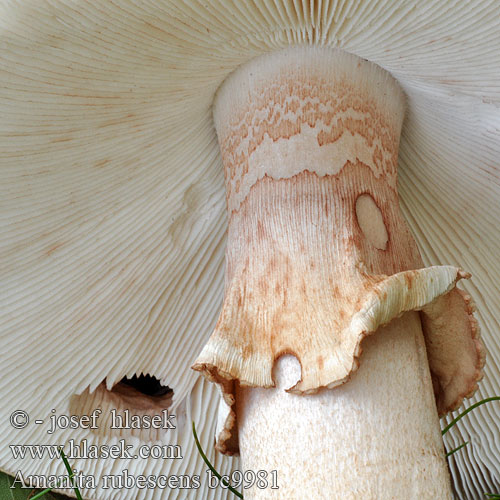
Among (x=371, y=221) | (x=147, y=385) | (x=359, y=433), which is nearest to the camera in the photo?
(x=359, y=433)

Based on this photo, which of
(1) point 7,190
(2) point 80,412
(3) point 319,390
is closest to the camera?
(3) point 319,390

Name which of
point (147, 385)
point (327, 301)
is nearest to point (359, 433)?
point (327, 301)

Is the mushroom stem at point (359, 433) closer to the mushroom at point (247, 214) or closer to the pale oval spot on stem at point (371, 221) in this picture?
the mushroom at point (247, 214)

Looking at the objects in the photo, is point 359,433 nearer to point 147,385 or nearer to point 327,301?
point 327,301

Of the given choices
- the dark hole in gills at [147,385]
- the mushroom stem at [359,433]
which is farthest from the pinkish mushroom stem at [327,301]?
the dark hole in gills at [147,385]

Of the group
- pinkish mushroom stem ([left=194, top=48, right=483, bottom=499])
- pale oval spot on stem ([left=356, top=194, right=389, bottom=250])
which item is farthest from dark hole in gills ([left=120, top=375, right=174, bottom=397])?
pale oval spot on stem ([left=356, top=194, right=389, bottom=250])

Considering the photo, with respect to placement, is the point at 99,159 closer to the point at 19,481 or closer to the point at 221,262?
the point at 221,262

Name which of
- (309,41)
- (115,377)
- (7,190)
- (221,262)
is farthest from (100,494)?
(309,41)
